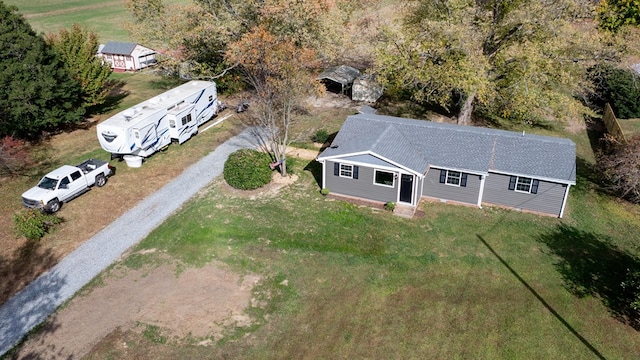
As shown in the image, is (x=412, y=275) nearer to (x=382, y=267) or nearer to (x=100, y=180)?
(x=382, y=267)

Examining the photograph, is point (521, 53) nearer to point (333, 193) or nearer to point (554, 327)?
point (333, 193)

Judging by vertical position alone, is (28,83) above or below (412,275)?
above

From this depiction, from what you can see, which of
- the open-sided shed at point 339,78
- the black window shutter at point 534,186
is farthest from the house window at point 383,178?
the open-sided shed at point 339,78

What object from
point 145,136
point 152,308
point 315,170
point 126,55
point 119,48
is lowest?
point 152,308

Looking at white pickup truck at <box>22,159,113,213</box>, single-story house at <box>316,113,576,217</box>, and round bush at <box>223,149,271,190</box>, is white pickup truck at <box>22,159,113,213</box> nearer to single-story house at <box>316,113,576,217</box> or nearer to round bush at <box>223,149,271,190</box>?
round bush at <box>223,149,271,190</box>

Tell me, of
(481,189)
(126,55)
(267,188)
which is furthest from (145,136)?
(126,55)

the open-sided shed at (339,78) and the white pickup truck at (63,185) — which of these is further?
the open-sided shed at (339,78)

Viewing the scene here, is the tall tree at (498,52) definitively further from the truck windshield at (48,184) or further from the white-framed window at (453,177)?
the truck windshield at (48,184)

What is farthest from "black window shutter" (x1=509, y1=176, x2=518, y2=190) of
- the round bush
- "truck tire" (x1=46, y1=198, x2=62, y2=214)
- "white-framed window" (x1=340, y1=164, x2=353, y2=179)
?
"truck tire" (x1=46, y1=198, x2=62, y2=214)
